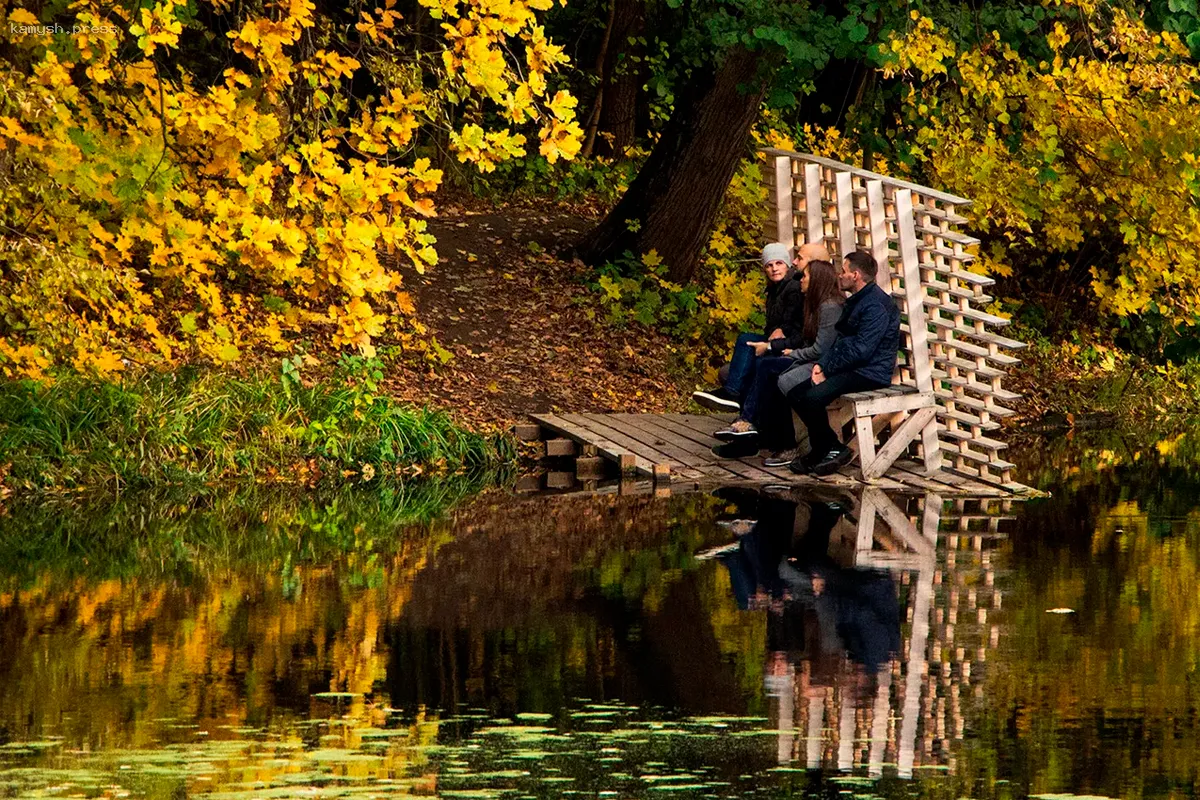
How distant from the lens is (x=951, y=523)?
11.8 m

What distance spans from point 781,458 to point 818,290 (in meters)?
1.47

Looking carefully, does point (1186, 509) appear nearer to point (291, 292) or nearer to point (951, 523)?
point (951, 523)

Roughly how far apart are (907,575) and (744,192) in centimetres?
1192

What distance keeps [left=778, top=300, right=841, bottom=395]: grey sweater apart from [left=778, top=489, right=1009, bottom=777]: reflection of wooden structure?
1841mm

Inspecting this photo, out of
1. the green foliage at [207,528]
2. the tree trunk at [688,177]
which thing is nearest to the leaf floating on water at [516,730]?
the green foliage at [207,528]

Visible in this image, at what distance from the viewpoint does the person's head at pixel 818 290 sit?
13445 mm

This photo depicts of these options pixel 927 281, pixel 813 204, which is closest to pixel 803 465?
pixel 927 281

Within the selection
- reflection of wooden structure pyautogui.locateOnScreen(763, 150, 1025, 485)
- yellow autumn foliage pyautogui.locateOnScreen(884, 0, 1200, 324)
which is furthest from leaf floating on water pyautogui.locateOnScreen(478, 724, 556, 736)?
yellow autumn foliage pyautogui.locateOnScreen(884, 0, 1200, 324)

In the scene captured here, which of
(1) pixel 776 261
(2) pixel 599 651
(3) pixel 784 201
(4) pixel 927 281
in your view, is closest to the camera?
(2) pixel 599 651

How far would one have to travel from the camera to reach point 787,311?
13.9 meters

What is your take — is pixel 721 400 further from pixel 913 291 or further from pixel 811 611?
pixel 811 611

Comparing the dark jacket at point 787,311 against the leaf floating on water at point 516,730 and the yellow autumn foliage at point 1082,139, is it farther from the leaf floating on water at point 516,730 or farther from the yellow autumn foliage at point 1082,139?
the leaf floating on water at point 516,730

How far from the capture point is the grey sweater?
13.3m

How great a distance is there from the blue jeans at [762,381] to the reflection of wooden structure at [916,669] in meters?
2.20
